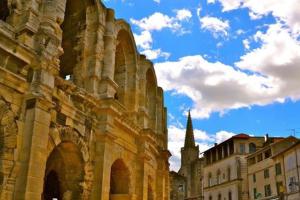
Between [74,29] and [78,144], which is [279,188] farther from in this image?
[78,144]

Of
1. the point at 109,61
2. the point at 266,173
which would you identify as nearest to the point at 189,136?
the point at 266,173

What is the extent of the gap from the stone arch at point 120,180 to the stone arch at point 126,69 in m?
2.84

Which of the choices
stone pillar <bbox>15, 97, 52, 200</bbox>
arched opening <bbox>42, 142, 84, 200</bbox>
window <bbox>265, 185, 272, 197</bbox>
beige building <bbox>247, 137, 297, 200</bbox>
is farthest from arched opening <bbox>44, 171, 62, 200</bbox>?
window <bbox>265, 185, 272, 197</bbox>

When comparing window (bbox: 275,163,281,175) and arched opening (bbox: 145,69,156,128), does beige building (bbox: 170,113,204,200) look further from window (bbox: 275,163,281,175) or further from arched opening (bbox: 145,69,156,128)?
arched opening (bbox: 145,69,156,128)

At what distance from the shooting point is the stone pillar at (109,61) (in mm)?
13336

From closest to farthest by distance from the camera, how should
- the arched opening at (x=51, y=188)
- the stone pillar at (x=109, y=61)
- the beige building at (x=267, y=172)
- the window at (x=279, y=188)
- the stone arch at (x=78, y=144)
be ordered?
the stone arch at (x=78, y=144)
the stone pillar at (x=109, y=61)
the arched opening at (x=51, y=188)
the window at (x=279, y=188)
the beige building at (x=267, y=172)

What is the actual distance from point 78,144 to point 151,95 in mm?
9387

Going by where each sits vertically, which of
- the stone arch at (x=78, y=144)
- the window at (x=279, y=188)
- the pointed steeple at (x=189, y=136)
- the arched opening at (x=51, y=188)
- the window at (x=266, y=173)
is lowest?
the arched opening at (x=51, y=188)

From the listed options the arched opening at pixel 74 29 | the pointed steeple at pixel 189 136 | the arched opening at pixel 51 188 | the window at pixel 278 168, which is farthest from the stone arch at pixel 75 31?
the pointed steeple at pixel 189 136

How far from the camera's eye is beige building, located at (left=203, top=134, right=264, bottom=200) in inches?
1742

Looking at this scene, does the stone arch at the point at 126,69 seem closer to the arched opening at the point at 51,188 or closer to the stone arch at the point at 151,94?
the stone arch at the point at 151,94

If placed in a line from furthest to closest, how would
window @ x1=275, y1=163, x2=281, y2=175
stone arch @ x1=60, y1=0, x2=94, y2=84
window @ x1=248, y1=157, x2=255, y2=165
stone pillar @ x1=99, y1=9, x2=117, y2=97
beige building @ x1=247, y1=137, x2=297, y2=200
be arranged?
window @ x1=248, y1=157, x2=255, y2=165 < beige building @ x1=247, y1=137, x2=297, y2=200 < window @ x1=275, y1=163, x2=281, y2=175 < stone arch @ x1=60, y1=0, x2=94, y2=84 < stone pillar @ x1=99, y1=9, x2=117, y2=97

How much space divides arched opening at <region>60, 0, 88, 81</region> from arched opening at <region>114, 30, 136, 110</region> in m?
2.69

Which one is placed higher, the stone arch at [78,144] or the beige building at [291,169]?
the beige building at [291,169]
